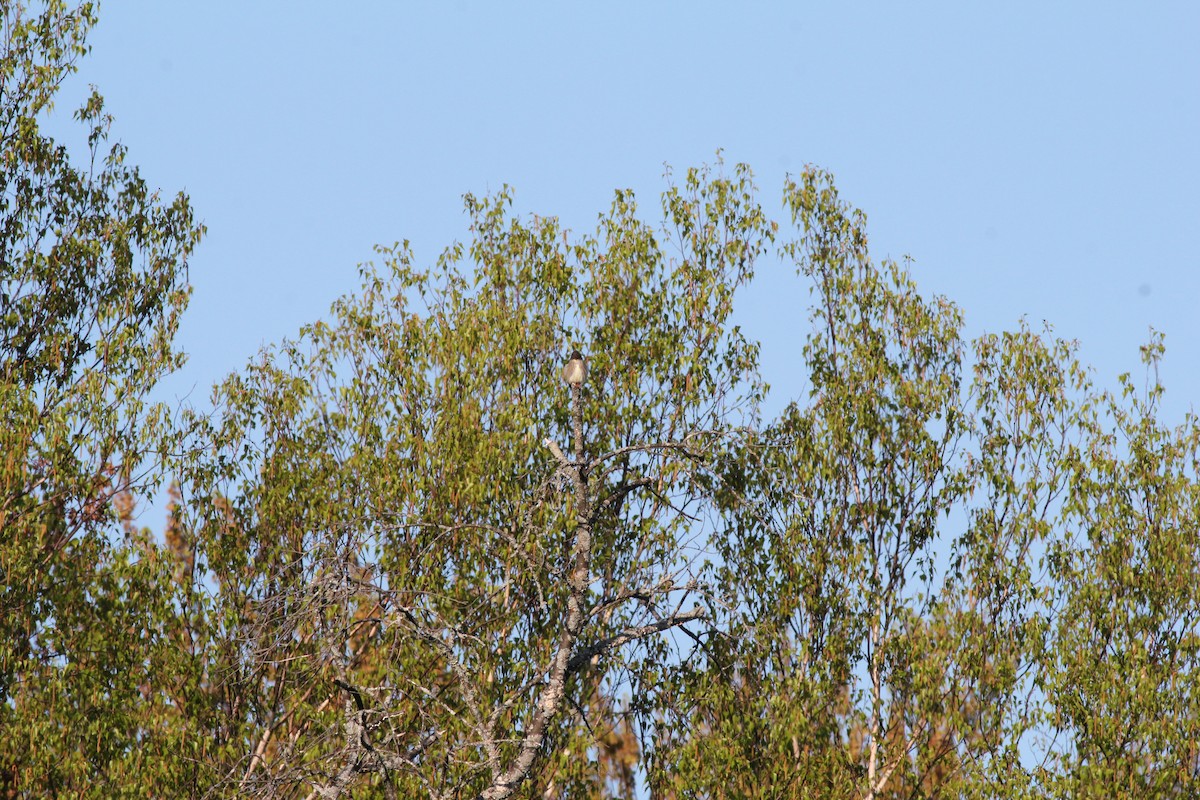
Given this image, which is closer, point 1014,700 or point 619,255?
point 1014,700

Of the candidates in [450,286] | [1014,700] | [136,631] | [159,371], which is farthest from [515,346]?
[1014,700]

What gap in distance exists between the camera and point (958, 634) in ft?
57.3

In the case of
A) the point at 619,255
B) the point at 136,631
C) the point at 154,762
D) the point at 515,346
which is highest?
the point at 619,255

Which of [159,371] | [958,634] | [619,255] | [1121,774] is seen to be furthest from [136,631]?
[1121,774]

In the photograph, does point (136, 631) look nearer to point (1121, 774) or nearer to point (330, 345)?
point (330, 345)

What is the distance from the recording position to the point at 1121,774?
16.2m

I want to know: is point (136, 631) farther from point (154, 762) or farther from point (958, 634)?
point (958, 634)

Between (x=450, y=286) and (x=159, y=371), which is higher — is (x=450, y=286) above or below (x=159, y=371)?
above

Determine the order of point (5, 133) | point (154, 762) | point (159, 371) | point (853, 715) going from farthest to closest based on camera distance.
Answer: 1. point (5, 133)
2. point (159, 371)
3. point (853, 715)
4. point (154, 762)

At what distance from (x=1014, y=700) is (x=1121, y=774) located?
134cm


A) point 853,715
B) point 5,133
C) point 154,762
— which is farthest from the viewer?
point 5,133

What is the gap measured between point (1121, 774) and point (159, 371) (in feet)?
36.7

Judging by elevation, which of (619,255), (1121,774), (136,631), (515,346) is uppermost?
(619,255)

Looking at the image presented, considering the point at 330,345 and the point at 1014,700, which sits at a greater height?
the point at 330,345
